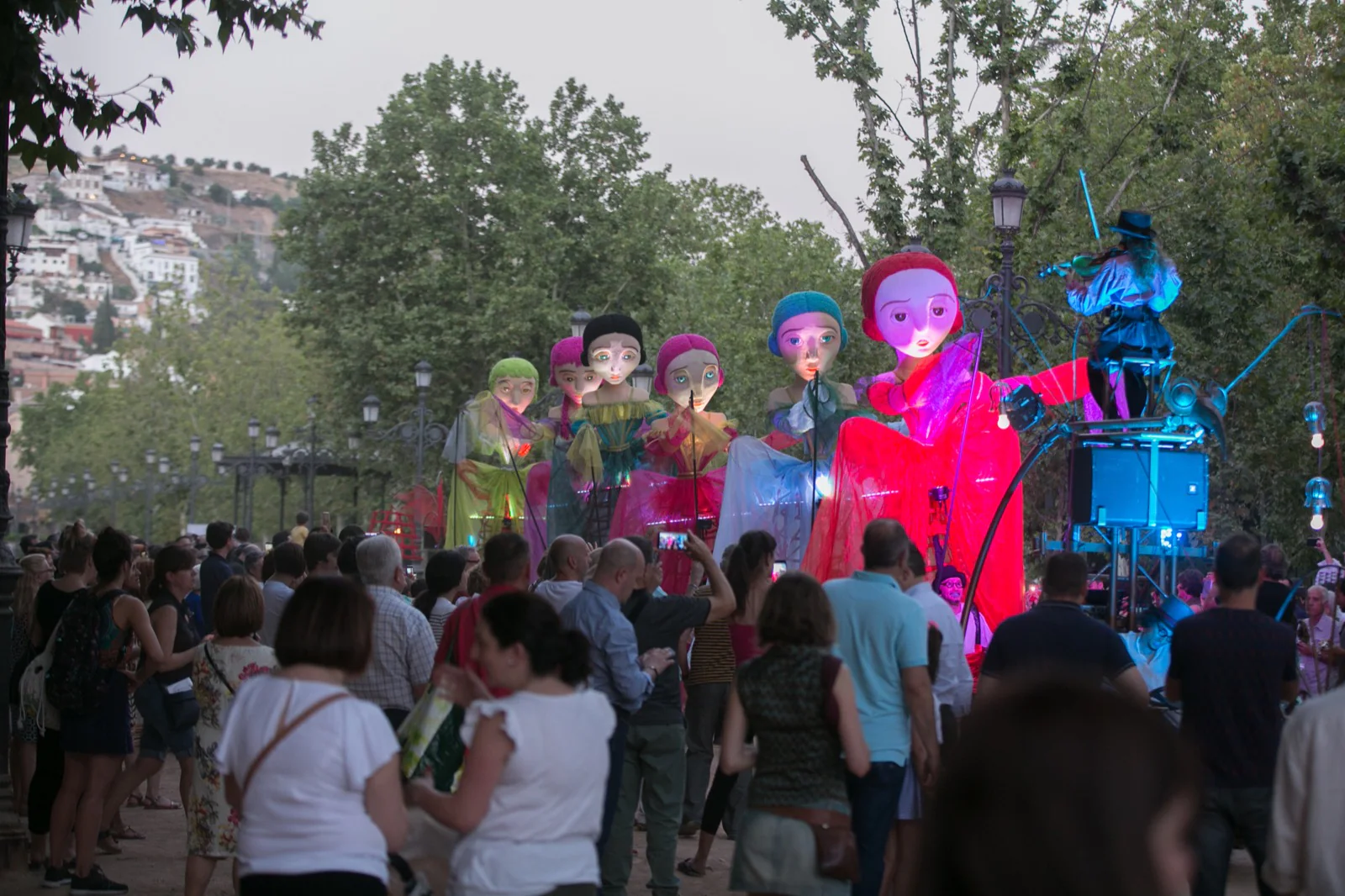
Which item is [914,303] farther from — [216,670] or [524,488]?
[216,670]

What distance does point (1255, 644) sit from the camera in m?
6.00

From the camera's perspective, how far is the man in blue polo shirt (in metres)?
6.11

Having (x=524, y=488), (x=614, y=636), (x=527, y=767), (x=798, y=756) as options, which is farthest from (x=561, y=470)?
(x=527, y=767)

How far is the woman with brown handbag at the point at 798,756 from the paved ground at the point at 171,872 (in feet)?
11.2

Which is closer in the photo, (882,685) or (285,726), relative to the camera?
(285,726)

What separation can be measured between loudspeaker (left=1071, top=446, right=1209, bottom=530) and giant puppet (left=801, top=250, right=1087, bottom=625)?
1707mm

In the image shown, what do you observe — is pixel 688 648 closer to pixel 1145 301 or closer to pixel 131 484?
pixel 1145 301

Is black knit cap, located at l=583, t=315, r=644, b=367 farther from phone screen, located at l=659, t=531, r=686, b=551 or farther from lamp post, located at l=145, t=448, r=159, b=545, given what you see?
lamp post, located at l=145, t=448, r=159, b=545

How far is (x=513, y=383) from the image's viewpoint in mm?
20000

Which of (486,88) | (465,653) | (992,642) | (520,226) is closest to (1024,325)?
(992,642)

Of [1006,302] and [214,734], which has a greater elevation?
Result: [1006,302]

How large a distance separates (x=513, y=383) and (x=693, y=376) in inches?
177

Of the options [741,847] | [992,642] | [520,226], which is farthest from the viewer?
[520,226]

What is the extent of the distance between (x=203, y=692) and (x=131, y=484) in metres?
66.9
